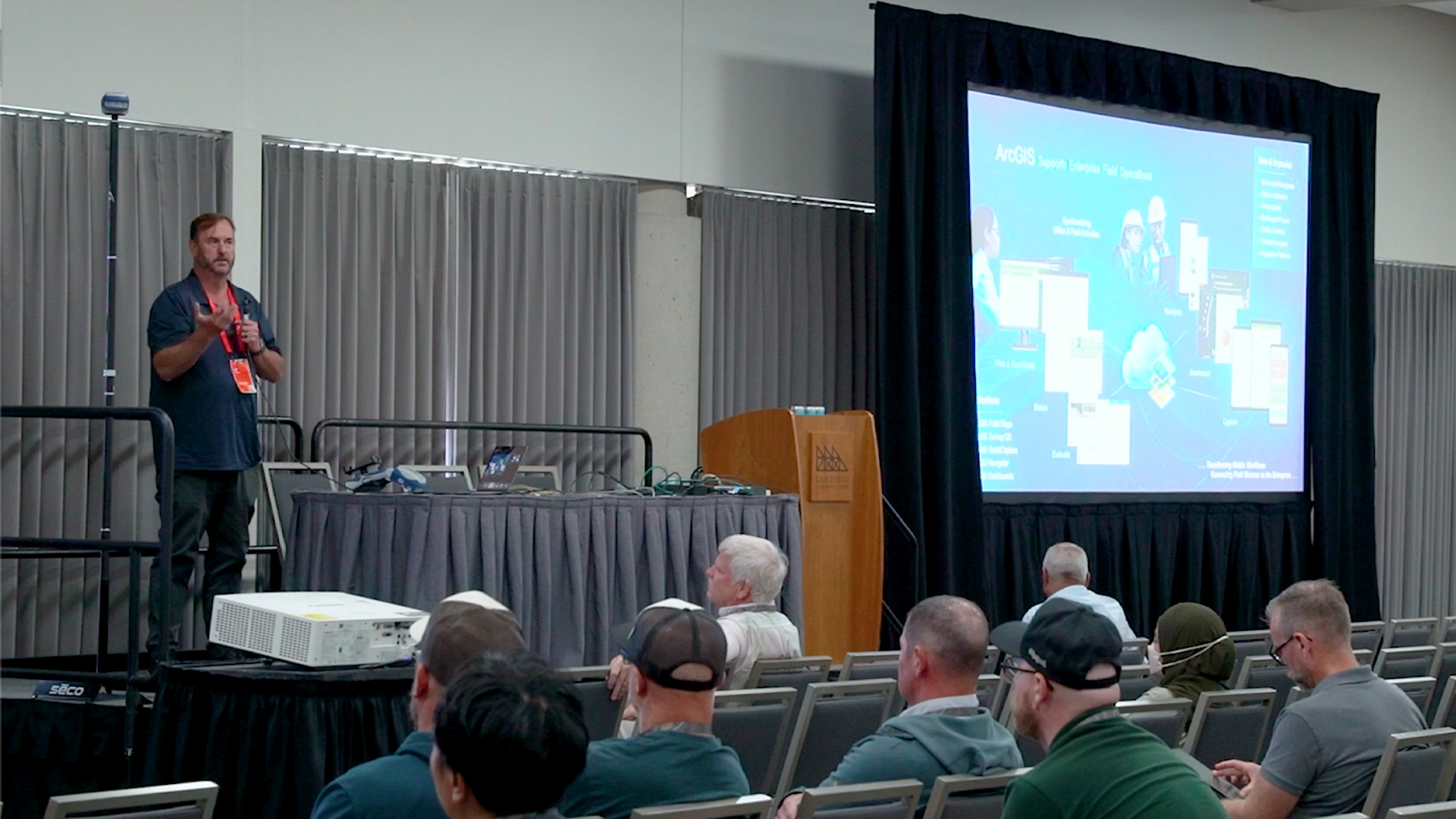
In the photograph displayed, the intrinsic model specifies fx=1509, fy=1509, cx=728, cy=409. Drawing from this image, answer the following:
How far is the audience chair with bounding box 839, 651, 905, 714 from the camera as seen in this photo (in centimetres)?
479

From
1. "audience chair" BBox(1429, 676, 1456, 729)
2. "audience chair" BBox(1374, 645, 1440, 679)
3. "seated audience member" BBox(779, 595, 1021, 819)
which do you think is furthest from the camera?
"audience chair" BBox(1374, 645, 1440, 679)

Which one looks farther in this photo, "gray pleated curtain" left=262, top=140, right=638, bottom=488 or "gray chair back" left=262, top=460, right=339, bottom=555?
"gray pleated curtain" left=262, top=140, right=638, bottom=488

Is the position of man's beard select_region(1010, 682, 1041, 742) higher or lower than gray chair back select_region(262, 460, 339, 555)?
lower

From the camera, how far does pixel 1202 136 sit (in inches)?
395

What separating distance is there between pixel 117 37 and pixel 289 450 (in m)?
2.01

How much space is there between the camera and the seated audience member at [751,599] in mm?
4676

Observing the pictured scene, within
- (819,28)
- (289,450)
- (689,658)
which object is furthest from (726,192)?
(689,658)

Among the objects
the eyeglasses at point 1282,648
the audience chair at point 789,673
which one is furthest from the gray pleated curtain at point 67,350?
the eyeglasses at point 1282,648

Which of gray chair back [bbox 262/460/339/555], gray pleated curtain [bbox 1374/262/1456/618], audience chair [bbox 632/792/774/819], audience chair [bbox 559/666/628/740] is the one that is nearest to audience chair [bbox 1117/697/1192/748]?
audience chair [bbox 559/666/628/740]

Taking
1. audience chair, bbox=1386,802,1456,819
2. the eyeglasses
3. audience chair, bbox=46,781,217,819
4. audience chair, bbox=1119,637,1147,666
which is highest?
the eyeglasses

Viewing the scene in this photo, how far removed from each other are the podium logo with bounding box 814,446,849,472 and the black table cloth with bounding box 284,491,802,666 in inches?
21.8

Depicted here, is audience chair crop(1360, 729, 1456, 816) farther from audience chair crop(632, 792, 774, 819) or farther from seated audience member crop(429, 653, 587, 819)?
seated audience member crop(429, 653, 587, 819)

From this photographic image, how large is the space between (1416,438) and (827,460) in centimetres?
685

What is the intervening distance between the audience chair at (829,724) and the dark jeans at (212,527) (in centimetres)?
260
